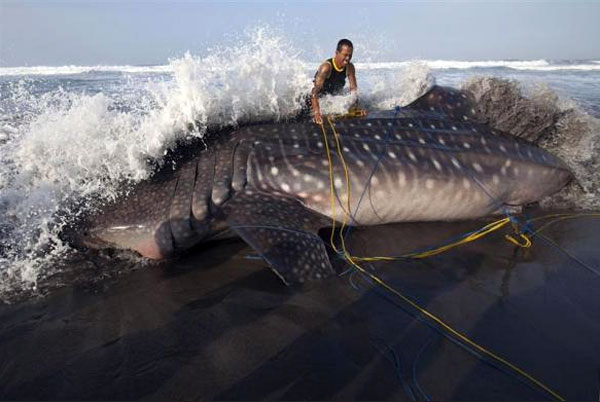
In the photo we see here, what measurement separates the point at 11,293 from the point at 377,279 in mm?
3106

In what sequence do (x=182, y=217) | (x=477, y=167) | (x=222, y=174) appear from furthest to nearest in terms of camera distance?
1. (x=477, y=167)
2. (x=222, y=174)
3. (x=182, y=217)

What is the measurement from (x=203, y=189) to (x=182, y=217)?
0.37 m

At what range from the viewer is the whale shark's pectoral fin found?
346 cm

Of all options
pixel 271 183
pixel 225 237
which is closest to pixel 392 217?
pixel 271 183

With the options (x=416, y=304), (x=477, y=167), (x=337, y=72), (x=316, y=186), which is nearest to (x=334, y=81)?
(x=337, y=72)

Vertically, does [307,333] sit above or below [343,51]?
below

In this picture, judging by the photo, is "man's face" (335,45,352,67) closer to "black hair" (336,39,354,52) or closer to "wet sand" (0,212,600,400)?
"black hair" (336,39,354,52)

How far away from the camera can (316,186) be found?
4262mm

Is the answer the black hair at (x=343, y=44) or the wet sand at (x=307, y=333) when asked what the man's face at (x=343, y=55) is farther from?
the wet sand at (x=307, y=333)

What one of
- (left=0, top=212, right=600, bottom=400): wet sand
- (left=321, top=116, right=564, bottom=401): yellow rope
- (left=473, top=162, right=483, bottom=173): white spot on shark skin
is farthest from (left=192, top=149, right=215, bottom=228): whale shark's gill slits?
(left=473, top=162, right=483, bottom=173): white spot on shark skin

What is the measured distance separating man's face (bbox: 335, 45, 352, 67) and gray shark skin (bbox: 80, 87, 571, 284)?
6.97ft

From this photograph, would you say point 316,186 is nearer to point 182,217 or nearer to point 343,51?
point 182,217

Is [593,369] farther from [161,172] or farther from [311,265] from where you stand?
[161,172]

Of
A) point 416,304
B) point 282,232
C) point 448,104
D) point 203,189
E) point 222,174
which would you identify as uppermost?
point 448,104
